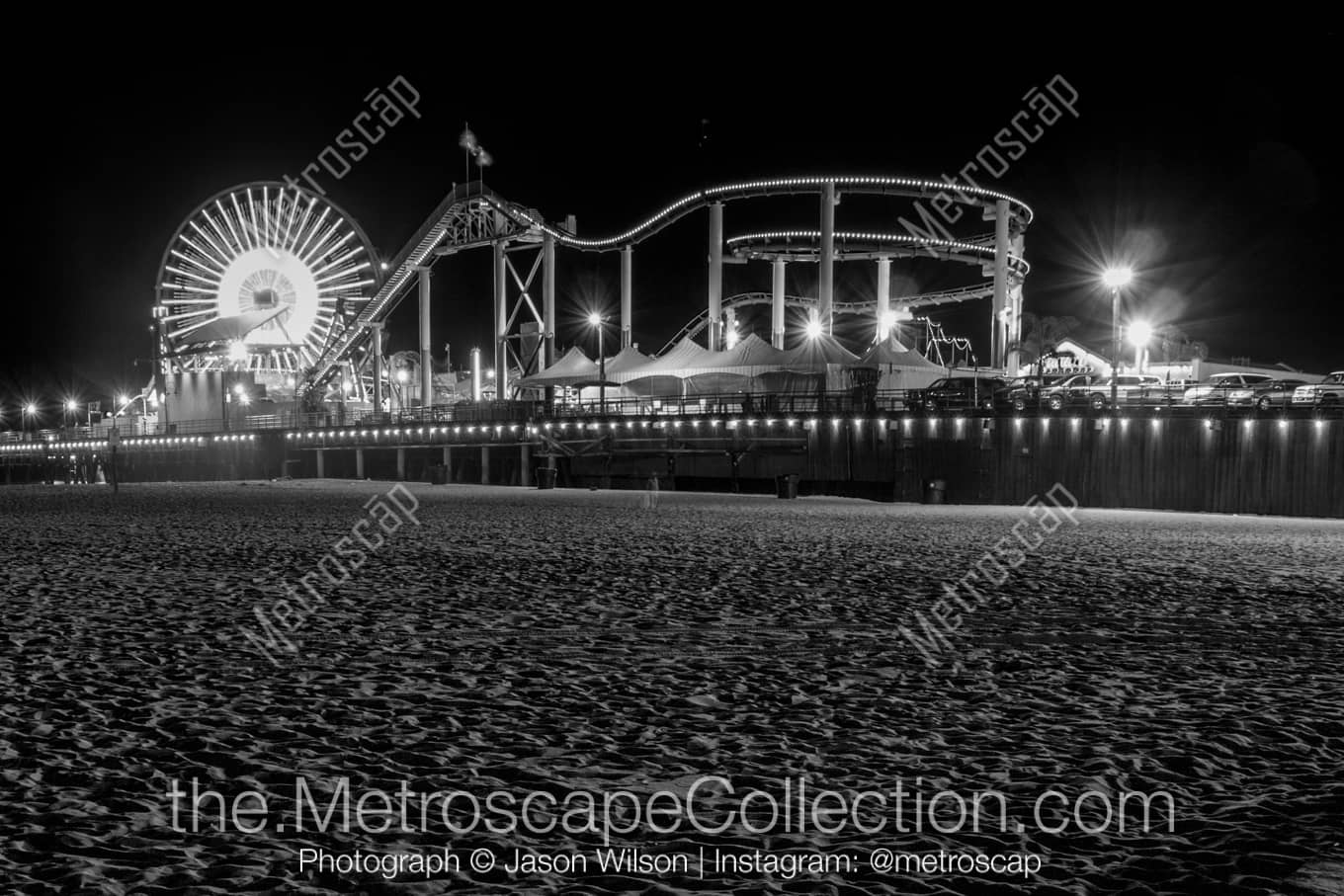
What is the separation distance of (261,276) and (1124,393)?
212ft

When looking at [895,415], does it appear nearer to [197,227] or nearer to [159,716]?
[159,716]

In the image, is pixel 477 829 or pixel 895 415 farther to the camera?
pixel 895 415

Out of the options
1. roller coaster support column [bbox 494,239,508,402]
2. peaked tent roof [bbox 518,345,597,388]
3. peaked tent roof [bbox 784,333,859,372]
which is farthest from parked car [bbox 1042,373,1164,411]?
roller coaster support column [bbox 494,239,508,402]

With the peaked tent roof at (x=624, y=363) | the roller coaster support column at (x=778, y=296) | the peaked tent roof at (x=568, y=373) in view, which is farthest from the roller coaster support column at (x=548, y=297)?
the roller coaster support column at (x=778, y=296)

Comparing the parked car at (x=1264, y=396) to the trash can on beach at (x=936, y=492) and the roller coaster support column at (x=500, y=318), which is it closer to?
the trash can on beach at (x=936, y=492)

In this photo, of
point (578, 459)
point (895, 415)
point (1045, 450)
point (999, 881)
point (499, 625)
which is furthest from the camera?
point (578, 459)

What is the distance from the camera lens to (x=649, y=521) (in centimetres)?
2500

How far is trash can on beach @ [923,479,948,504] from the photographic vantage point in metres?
34.5

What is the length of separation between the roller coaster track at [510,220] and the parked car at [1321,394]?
80.1 feet

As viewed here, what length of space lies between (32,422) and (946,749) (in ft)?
572

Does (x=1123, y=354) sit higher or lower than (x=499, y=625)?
higher

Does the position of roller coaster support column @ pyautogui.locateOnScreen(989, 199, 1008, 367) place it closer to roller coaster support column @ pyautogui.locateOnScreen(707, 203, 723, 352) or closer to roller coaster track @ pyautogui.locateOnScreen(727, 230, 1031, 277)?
roller coaster track @ pyautogui.locateOnScreen(727, 230, 1031, 277)

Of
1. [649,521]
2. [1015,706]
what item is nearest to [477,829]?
[1015,706]

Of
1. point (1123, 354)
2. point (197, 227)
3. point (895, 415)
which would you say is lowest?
point (895, 415)
